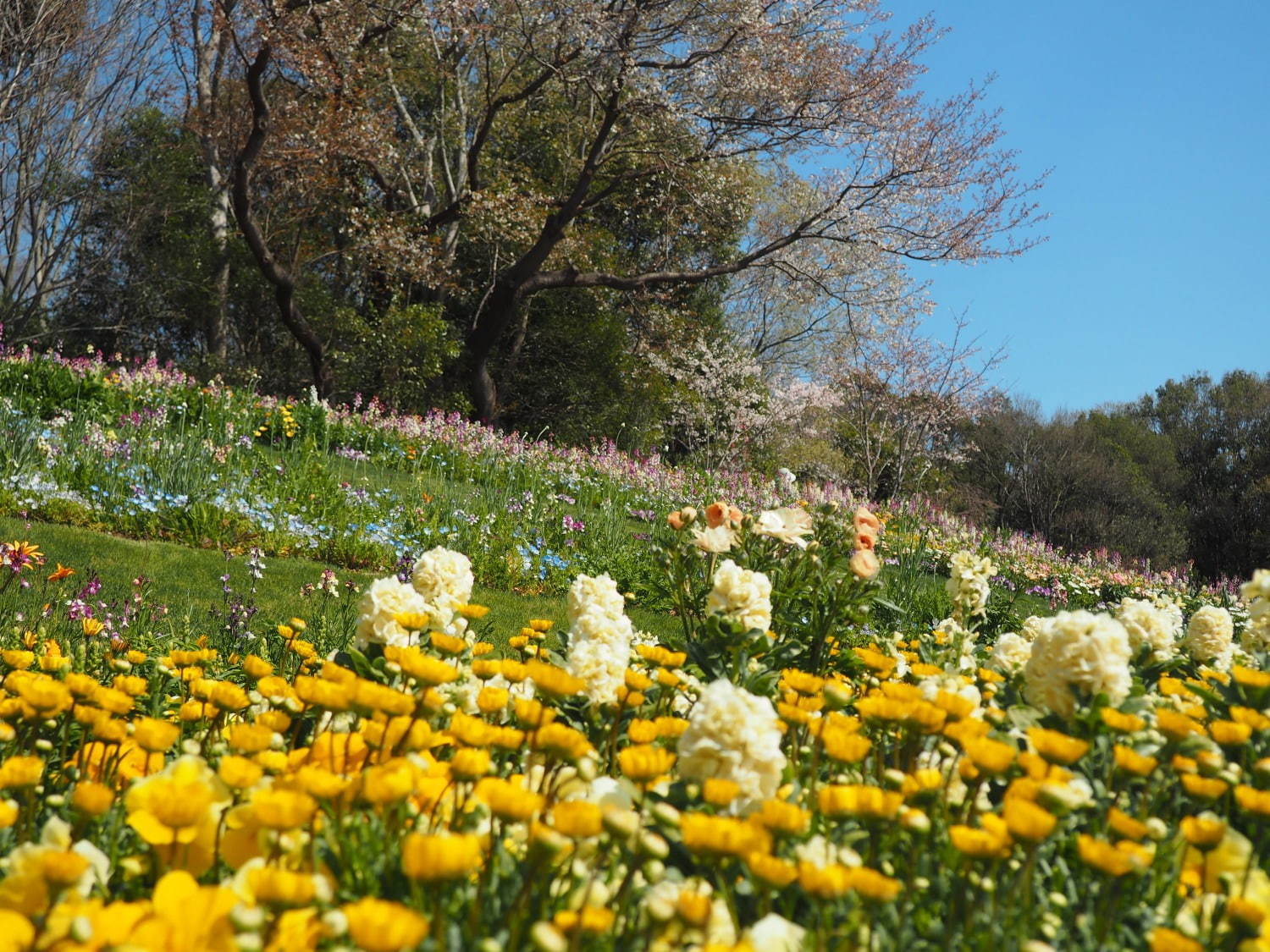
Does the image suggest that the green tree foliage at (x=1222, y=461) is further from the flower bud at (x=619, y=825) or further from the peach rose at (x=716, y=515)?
the flower bud at (x=619, y=825)

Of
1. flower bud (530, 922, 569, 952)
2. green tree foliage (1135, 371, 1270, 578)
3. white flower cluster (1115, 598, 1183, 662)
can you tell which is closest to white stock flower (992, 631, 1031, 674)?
→ white flower cluster (1115, 598, 1183, 662)

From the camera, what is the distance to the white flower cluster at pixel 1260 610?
2238mm

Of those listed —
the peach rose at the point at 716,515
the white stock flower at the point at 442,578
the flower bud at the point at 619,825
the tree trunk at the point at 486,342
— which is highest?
the tree trunk at the point at 486,342

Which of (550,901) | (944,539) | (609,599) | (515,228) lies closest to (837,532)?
(609,599)

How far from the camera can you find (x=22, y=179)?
11.1 metres

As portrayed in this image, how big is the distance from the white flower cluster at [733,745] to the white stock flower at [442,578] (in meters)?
1.04

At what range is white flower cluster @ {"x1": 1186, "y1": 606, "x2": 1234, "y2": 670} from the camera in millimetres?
2506

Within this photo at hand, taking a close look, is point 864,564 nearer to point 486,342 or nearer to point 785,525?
point 785,525

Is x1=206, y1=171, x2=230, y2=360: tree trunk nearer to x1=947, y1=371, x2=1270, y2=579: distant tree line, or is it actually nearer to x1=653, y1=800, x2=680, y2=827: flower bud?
x1=653, y1=800, x2=680, y2=827: flower bud

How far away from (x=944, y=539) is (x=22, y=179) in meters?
12.5

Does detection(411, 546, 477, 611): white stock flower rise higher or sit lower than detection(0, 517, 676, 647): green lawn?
higher

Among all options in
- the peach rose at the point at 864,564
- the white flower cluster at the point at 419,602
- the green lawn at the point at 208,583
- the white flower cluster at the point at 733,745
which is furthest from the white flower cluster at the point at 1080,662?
the green lawn at the point at 208,583

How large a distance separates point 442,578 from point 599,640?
45 centimetres

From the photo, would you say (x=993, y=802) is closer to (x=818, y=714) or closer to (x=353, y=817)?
(x=818, y=714)
